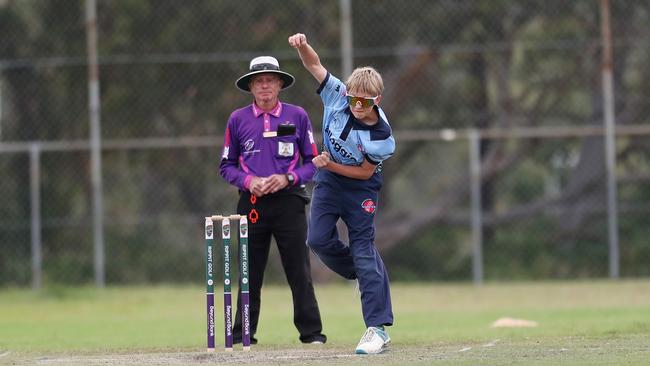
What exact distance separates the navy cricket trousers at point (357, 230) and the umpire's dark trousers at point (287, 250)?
23.4 inches

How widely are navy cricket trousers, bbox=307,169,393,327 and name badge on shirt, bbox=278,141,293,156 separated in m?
0.55

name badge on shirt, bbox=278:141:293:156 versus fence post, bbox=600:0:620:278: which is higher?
fence post, bbox=600:0:620:278

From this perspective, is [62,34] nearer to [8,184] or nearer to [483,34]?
[8,184]

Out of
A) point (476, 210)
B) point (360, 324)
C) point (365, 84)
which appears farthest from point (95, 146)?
point (365, 84)

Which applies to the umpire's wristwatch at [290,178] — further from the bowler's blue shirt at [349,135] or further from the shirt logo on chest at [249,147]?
the bowler's blue shirt at [349,135]

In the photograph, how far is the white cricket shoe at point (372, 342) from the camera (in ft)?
27.2

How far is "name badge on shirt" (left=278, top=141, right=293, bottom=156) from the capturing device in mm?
9328

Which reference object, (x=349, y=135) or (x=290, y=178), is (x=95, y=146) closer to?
(x=290, y=178)

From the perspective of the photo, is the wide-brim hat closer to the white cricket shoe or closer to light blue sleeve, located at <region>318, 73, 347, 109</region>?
light blue sleeve, located at <region>318, 73, 347, 109</region>

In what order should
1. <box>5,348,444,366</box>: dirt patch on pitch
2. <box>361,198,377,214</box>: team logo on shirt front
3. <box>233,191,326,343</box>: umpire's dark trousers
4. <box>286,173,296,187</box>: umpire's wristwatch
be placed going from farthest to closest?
1. <box>233,191,326,343</box>: umpire's dark trousers
2. <box>286,173,296,187</box>: umpire's wristwatch
3. <box>361,198,377,214</box>: team logo on shirt front
4. <box>5,348,444,366</box>: dirt patch on pitch

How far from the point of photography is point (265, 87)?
9.33 m

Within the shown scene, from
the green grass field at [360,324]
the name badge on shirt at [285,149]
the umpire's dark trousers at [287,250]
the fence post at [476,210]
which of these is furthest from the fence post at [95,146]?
the name badge on shirt at [285,149]

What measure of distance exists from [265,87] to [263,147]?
433mm

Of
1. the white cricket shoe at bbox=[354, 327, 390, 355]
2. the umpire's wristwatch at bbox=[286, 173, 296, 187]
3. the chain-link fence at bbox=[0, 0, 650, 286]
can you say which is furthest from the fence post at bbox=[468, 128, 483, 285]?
the white cricket shoe at bbox=[354, 327, 390, 355]
